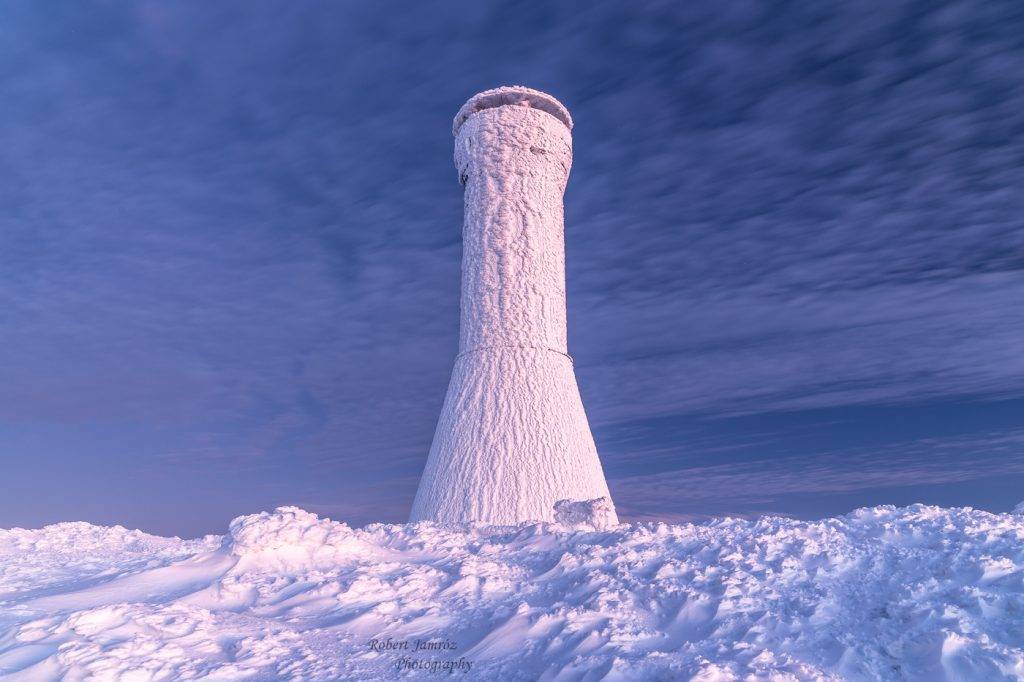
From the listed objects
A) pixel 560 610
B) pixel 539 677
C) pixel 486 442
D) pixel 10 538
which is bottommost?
pixel 539 677

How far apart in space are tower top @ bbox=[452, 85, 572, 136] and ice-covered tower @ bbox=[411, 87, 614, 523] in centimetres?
2

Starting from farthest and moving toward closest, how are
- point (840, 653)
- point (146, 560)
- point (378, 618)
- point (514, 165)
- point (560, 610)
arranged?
point (514, 165) < point (146, 560) < point (378, 618) < point (560, 610) < point (840, 653)

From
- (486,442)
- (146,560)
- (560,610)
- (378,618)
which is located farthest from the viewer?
(486,442)

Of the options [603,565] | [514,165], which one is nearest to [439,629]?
[603,565]

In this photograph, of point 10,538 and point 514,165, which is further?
point 514,165

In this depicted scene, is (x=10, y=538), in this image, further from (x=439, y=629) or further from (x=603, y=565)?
(x=603, y=565)

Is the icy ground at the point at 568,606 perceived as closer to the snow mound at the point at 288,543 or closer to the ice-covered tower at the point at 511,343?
the snow mound at the point at 288,543

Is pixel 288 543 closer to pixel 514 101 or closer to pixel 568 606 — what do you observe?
pixel 568 606

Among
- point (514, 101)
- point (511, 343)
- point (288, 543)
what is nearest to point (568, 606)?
point (288, 543)

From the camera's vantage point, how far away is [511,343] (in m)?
13.0

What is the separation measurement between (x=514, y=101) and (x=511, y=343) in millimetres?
5130

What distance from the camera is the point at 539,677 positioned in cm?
483

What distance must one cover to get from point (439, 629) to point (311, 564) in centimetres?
231

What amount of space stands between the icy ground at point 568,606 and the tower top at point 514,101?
31.0ft
